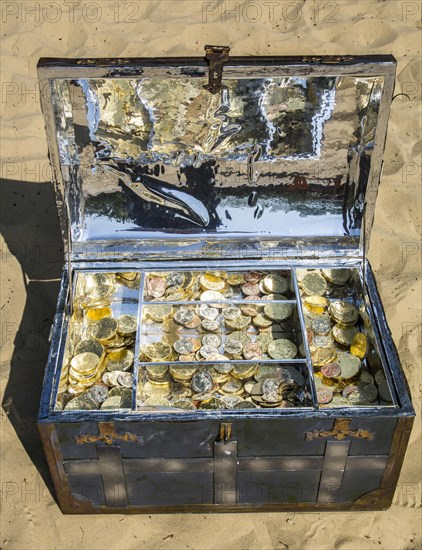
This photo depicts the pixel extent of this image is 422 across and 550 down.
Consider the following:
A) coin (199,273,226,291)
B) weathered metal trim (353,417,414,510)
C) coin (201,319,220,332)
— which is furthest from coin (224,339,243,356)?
weathered metal trim (353,417,414,510)

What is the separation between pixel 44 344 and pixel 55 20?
135 inches

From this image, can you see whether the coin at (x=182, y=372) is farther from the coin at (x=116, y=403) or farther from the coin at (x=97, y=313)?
the coin at (x=97, y=313)

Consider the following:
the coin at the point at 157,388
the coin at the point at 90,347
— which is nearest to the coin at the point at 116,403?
the coin at the point at 157,388

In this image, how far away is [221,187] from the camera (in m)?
3.57

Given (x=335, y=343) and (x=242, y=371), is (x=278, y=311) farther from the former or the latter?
(x=242, y=371)

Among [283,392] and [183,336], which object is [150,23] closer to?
[183,336]

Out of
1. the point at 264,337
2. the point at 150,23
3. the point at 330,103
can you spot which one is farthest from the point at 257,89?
the point at 150,23

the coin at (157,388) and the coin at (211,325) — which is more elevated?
the coin at (211,325)

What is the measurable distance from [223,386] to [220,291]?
614 mm

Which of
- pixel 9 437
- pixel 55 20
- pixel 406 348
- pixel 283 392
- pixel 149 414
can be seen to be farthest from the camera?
pixel 55 20

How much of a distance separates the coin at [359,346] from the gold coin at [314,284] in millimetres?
343

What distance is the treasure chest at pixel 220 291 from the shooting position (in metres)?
2.99

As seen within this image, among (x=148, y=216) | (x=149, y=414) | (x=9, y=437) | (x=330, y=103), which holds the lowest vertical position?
(x=9, y=437)

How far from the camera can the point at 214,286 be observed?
12.8ft
